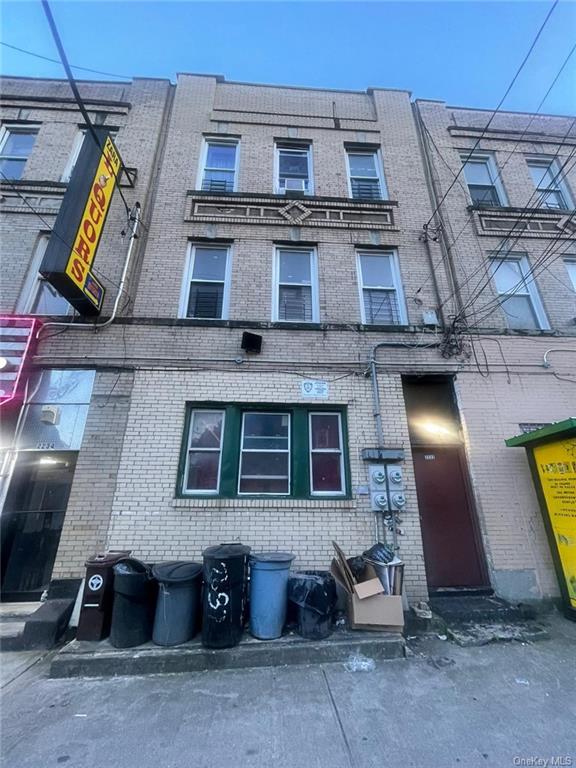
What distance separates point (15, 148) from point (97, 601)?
1072 centimetres

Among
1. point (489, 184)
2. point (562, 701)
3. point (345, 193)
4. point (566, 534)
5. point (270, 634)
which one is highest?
point (489, 184)

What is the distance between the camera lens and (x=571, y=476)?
16.6ft

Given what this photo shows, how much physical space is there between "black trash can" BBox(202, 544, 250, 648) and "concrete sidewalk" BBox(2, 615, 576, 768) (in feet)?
1.10

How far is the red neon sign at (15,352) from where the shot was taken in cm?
574

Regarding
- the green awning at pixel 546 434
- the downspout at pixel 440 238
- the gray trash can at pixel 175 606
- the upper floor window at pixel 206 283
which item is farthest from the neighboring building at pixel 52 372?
the green awning at pixel 546 434

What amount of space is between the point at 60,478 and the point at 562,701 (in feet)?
23.6

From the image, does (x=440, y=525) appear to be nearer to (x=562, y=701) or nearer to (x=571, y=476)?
(x=571, y=476)

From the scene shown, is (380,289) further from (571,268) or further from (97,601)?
(97,601)

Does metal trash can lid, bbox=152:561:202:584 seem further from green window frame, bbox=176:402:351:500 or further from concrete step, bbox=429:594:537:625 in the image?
concrete step, bbox=429:594:537:625

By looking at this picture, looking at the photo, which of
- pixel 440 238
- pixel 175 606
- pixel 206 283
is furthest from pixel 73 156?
pixel 175 606

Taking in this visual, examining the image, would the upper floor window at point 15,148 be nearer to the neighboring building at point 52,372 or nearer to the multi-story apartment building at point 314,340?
the neighboring building at point 52,372

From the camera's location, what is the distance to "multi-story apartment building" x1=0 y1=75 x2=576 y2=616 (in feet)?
18.0

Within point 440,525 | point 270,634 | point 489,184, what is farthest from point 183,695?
point 489,184

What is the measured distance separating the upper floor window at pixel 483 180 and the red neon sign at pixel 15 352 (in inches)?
410
